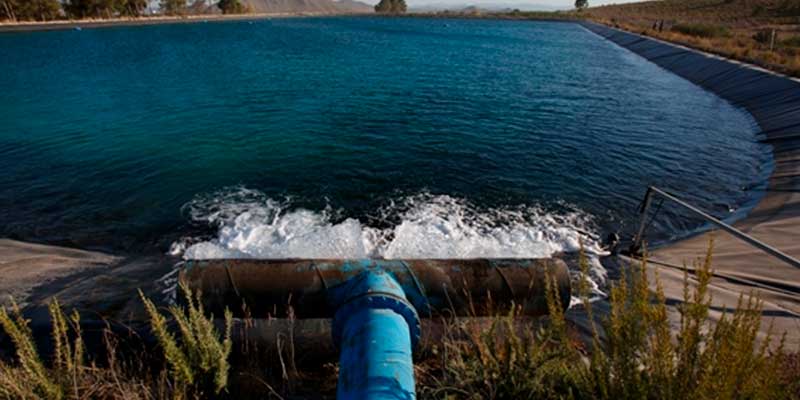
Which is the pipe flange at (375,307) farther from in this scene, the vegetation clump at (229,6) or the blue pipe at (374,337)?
the vegetation clump at (229,6)

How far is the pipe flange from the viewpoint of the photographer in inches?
125

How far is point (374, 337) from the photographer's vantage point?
9.17 ft

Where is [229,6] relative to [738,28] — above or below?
above

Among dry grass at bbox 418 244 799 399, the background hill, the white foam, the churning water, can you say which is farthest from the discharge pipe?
the background hill

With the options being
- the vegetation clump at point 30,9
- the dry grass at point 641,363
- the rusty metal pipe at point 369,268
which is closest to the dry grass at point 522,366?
the dry grass at point 641,363

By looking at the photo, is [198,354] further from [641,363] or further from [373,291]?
[641,363]

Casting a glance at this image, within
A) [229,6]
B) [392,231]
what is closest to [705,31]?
[392,231]

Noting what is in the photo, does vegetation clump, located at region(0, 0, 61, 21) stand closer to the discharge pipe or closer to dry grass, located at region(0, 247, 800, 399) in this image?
dry grass, located at region(0, 247, 800, 399)

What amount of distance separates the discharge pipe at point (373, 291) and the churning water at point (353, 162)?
4699mm

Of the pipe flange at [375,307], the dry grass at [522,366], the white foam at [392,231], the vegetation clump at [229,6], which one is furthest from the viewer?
the vegetation clump at [229,6]

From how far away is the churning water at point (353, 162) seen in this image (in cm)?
956

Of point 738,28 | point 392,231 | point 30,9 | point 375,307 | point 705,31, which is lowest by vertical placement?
point 392,231

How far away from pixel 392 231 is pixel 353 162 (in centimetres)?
476

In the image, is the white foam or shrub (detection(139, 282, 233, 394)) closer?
shrub (detection(139, 282, 233, 394))
